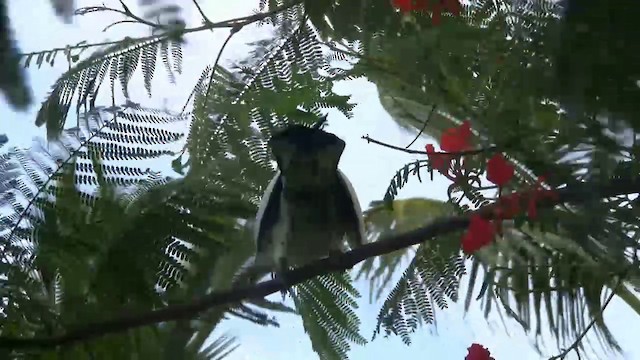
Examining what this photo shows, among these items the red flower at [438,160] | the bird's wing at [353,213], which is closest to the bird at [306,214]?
the bird's wing at [353,213]

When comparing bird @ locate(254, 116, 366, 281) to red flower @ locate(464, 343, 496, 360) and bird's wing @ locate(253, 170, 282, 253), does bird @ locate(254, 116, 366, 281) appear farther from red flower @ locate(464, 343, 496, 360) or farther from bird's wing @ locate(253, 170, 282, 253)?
red flower @ locate(464, 343, 496, 360)

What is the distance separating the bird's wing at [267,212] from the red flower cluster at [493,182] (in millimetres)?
324

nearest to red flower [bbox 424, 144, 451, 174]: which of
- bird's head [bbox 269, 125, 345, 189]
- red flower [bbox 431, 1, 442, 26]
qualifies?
red flower [bbox 431, 1, 442, 26]

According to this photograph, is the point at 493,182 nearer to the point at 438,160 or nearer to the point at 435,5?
the point at 438,160

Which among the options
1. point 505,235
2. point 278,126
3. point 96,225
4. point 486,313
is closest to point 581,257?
point 505,235

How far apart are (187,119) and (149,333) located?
10.3 inches

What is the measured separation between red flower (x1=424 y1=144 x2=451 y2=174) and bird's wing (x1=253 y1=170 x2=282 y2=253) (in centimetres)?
31

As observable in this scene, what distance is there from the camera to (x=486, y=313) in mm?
906

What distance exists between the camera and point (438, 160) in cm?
65

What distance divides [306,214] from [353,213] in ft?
0.20

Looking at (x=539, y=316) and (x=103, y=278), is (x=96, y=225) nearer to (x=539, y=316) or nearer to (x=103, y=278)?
(x=103, y=278)

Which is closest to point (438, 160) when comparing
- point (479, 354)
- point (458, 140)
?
point (458, 140)

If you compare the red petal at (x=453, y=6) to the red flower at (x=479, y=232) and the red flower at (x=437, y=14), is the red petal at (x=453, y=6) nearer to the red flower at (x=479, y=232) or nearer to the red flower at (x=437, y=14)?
the red flower at (x=437, y=14)

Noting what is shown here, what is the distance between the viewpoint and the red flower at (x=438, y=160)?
0.64 metres
